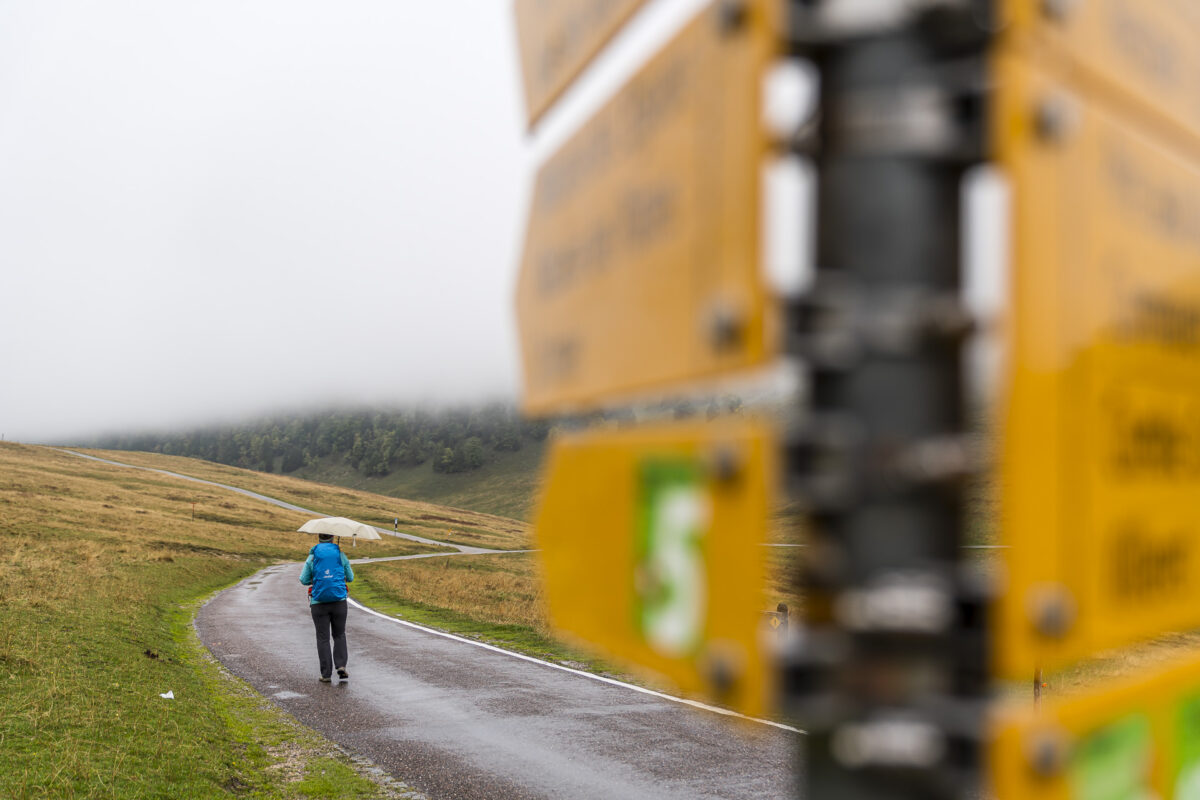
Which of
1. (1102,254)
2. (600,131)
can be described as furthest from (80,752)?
(1102,254)

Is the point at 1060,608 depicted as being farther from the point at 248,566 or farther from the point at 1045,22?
the point at 248,566

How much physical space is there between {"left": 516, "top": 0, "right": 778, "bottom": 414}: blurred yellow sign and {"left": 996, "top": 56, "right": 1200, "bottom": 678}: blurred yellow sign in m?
0.31

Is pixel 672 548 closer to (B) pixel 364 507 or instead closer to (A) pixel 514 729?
(A) pixel 514 729

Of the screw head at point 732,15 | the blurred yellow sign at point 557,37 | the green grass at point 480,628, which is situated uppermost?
the blurred yellow sign at point 557,37

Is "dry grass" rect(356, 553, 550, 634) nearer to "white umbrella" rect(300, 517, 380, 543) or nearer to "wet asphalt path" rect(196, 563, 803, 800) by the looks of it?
"white umbrella" rect(300, 517, 380, 543)

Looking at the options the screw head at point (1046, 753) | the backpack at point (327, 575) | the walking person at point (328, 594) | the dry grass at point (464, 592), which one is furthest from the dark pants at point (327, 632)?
the screw head at point (1046, 753)

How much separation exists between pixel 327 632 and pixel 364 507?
89.6 m

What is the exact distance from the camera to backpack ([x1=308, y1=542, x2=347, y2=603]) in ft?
40.7

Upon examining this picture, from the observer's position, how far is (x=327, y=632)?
1231 cm

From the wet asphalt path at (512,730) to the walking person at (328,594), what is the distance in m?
0.33

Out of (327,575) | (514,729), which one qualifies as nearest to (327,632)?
(327,575)

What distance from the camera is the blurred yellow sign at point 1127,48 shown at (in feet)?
3.55

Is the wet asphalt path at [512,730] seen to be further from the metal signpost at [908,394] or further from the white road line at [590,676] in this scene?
the metal signpost at [908,394]

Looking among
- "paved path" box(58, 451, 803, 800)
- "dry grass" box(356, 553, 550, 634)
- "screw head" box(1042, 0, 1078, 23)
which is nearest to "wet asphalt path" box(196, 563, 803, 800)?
"paved path" box(58, 451, 803, 800)
